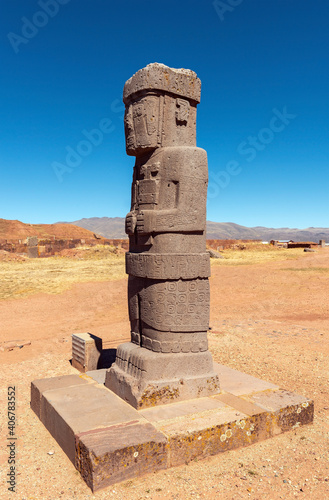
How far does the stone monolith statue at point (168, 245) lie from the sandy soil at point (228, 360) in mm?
1093

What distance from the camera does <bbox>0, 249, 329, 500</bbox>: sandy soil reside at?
367 cm

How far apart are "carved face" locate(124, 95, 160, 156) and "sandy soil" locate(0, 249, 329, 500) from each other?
3.80 meters

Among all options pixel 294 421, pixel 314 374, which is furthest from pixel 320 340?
pixel 294 421

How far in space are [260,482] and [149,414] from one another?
4.40 feet

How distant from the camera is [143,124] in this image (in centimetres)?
502

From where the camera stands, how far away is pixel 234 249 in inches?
1362

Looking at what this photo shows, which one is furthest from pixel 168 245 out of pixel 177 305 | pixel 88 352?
pixel 88 352

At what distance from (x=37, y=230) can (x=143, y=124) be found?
147ft

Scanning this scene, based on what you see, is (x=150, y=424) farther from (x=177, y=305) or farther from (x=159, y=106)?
(x=159, y=106)

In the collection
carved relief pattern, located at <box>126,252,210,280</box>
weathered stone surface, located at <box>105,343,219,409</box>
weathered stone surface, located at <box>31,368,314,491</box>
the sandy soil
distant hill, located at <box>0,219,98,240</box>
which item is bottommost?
the sandy soil

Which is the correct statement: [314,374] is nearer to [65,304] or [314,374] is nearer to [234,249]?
[65,304]

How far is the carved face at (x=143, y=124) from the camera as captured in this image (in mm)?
4973

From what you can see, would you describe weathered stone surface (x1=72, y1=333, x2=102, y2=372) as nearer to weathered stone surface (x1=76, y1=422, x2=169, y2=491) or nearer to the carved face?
weathered stone surface (x1=76, y1=422, x2=169, y2=491)

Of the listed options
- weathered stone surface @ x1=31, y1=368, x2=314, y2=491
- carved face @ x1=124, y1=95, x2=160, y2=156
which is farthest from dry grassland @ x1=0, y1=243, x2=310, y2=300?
carved face @ x1=124, y1=95, x2=160, y2=156
